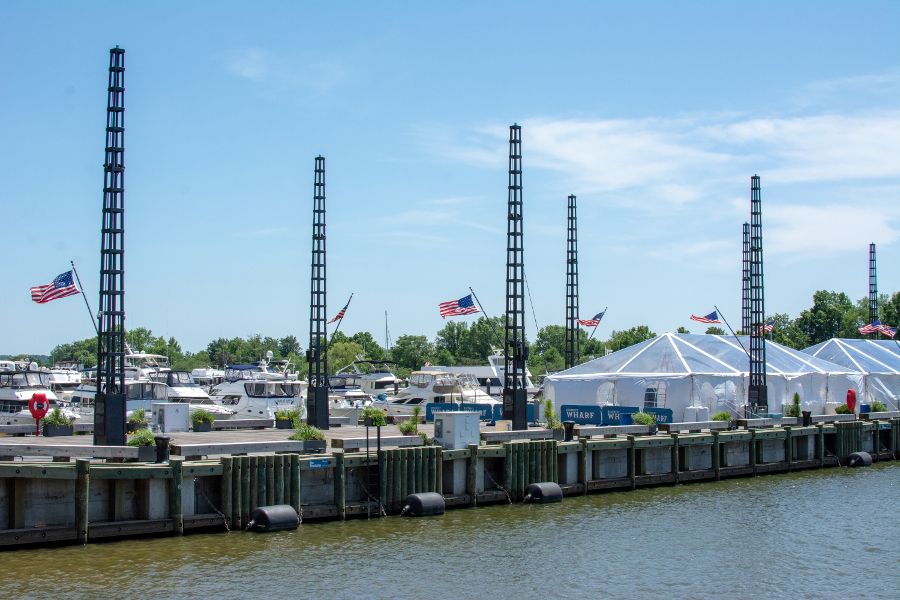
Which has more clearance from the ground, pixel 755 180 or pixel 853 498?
pixel 755 180

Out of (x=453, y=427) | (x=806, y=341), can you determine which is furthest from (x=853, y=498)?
(x=806, y=341)

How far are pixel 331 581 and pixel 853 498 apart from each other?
23.9m

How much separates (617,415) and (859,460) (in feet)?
→ 42.3

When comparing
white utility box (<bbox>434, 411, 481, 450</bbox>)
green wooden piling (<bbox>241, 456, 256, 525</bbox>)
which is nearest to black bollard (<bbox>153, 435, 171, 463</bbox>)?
green wooden piling (<bbox>241, 456, 256, 525</bbox>)

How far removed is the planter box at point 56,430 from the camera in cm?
3969

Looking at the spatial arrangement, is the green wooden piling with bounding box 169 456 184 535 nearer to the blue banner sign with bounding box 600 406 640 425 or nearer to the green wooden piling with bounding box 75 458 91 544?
the green wooden piling with bounding box 75 458 91 544

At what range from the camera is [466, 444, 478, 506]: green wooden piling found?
3503cm

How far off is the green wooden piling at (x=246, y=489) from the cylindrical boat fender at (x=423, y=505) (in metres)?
5.26

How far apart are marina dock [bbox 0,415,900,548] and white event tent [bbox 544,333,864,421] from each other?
12.7 metres

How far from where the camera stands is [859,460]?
171 feet

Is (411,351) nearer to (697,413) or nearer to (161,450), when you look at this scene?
(697,413)

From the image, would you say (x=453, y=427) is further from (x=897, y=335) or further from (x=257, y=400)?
(x=897, y=335)

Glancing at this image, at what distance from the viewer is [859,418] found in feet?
189

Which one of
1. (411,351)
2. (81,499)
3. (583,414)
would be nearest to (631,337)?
(411,351)
